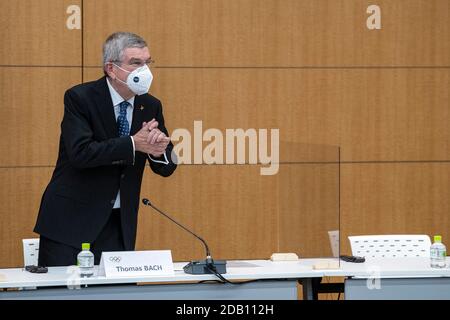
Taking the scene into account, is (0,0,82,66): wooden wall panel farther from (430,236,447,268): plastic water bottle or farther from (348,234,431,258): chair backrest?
(430,236,447,268): plastic water bottle

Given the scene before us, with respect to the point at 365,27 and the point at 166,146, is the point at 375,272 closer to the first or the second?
the point at 166,146

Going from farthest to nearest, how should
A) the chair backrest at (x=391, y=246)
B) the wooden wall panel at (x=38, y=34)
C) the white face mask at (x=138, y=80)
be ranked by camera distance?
the wooden wall panel at (x=38, y=34) → the chair backrest at (x=391, y=246) → the white face mask at (x=138, y=80)

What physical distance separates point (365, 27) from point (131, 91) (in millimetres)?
2620

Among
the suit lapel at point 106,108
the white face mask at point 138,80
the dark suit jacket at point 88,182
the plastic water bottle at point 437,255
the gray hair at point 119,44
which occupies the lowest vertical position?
the plastic water bottle at point 437,255

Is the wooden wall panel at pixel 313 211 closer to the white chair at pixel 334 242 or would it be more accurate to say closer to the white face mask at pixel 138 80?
the white chair at pixel 334 242

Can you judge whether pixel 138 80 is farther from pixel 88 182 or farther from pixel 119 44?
pixel 88 182

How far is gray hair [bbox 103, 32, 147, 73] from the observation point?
11.9 feet

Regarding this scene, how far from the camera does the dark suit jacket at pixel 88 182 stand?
3.54m

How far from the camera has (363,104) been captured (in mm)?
5832

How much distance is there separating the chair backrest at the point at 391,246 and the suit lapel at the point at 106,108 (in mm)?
1369

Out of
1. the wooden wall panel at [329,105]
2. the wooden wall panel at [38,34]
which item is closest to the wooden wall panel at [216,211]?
the wooden wall panel at [329,105]

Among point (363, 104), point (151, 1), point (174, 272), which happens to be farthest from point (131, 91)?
point (363, 104)

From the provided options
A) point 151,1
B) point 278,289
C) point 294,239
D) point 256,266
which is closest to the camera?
point 278,289

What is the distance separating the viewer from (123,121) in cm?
368
